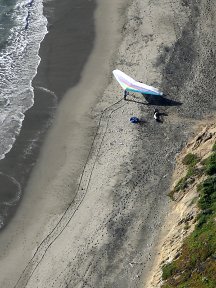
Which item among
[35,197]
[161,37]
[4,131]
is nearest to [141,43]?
[161,37]

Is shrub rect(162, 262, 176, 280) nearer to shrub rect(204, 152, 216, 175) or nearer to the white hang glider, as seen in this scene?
shrub rect(204, 152, 216, 175)

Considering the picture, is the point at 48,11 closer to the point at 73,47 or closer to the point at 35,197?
the point at 73,47

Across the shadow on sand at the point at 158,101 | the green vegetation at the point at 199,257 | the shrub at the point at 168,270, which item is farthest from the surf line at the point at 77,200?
the green vegetation at the point at 199,257

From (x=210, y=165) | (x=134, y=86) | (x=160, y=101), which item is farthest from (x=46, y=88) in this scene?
(x=210, y=165)

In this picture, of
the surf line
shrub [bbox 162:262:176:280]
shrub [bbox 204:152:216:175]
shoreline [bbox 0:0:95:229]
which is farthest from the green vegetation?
shoreline [bbox 0:0:95:229]

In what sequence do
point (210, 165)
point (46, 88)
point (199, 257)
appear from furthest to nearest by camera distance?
point (46, 88)
point (210, 165)
point (199, 257)

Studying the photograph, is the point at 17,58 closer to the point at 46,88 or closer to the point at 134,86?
the point at 46,88

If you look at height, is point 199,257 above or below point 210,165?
below
